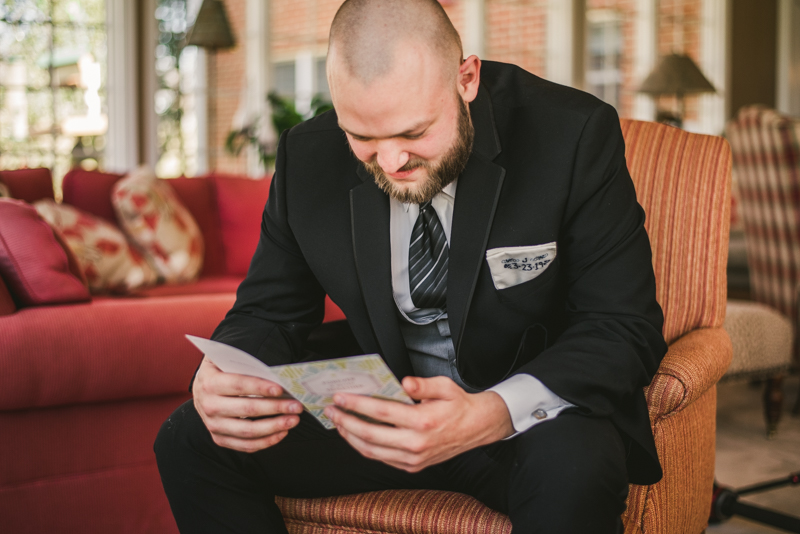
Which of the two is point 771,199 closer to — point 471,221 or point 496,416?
point 471,221

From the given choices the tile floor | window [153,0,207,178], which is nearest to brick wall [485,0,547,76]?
window [153,0,207,178]

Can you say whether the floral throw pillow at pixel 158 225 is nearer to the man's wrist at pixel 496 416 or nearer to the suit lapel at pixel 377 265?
the suit lapel at pixel 377 265

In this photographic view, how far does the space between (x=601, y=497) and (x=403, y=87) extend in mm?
616

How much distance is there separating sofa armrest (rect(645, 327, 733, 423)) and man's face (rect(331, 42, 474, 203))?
0.45m

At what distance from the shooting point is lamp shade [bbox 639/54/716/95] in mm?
4348

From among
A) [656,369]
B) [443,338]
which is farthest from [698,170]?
[443,338]

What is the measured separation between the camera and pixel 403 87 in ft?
3.44

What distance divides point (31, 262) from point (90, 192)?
78 centimetres

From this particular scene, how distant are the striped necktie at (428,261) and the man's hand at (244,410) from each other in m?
0.31

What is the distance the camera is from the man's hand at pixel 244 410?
3.22 ft

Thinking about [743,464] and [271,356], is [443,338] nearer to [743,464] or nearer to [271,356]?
[271,356]

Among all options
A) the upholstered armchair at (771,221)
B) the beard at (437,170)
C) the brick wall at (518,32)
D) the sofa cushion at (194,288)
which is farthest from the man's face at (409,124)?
the brick wall at (518,32)

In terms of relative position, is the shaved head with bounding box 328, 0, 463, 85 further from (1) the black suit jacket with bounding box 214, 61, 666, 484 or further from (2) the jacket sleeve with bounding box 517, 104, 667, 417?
(2) the jacket sleeve with bounding box 517, 104, 667, 417

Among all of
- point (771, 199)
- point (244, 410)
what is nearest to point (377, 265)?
point (244, 410)
